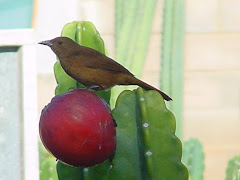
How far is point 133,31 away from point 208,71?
1.27 feet

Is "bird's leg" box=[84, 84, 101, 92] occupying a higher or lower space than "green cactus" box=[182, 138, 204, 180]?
higher

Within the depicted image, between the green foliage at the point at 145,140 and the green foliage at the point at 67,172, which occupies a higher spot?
the green foliage at the point at 145,140

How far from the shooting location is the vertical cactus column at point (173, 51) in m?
2.55

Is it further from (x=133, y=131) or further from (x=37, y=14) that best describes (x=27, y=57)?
(x=133, y=131)

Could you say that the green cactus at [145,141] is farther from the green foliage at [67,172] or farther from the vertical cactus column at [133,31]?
the vertical cactus column at [133,31]

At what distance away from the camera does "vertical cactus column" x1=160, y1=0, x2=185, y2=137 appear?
2.55 meters

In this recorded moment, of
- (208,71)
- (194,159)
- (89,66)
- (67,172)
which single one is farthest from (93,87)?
(208,71)

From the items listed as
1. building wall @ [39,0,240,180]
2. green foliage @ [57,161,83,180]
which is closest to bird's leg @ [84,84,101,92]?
green foliage @ [57,161,83,180]

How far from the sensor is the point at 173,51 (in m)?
2.57

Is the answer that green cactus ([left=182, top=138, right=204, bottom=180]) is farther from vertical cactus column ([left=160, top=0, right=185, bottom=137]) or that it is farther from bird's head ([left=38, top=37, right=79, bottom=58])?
bird's head ([left=38, top=37, right=79, bottom=58])

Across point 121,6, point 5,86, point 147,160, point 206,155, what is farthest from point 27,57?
point 147,160

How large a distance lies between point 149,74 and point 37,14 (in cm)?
51

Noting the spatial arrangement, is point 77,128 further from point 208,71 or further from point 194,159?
point 208,71

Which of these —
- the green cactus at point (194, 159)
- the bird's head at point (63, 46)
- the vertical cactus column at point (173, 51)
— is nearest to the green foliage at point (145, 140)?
the bird's head at point (63, 46)
